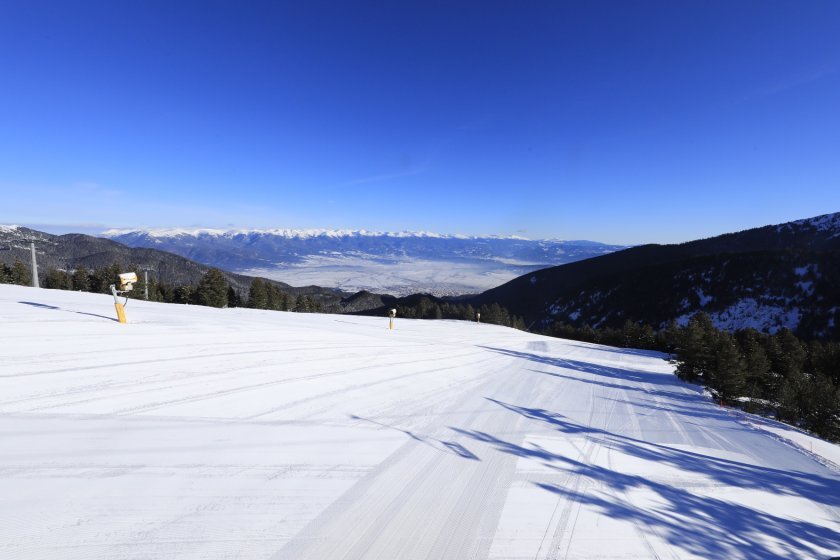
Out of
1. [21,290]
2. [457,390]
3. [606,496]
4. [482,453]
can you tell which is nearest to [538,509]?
[606,496]

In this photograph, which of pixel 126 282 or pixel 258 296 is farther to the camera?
pixel 258 296

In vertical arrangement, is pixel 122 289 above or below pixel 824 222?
below

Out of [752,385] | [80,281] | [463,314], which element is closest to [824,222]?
[463,314]

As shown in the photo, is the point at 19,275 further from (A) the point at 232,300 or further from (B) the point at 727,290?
(B) the point at 727,290

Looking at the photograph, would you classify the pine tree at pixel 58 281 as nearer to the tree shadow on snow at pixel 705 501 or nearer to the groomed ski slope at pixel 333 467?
the groomed ski slope at pixel 333 467

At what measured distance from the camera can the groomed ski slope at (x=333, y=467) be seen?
11.4ft

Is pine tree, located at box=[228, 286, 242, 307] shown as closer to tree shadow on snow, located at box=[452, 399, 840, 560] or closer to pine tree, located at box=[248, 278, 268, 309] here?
pine tree, located at box=[248, 278, 268, 309]

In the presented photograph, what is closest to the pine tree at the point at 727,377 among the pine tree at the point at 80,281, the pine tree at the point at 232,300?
the pine tree at the point at 232,300

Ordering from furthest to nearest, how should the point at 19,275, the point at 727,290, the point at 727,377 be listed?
the point at 727,290 → the point at 19,275 → the point at 727,377

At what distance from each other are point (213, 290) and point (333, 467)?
48.3m

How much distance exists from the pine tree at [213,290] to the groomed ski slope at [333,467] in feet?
129

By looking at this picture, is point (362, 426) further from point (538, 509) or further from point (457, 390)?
point (457, 390)

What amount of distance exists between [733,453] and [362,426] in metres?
7.30

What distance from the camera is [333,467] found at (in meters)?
4.77
